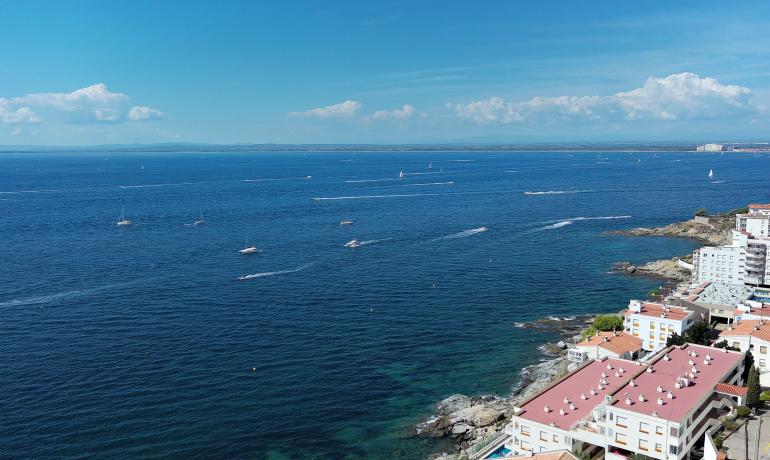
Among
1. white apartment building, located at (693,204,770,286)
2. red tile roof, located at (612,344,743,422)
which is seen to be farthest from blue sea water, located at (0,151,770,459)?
red tile roof, located at (612,344,743,422)

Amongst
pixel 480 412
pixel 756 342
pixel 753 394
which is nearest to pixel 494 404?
pixel 480 412

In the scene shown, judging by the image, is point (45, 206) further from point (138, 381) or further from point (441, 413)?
point (441, 413)

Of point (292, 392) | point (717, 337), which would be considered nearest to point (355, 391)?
point (292, 392)

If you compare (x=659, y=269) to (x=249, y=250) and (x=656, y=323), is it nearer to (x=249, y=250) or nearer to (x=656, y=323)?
(x=656, y=323)

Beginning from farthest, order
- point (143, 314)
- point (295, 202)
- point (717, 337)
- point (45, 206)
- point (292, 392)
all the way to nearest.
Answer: point (295, 202), point (45, 206), point (143, 314), point (717, 337), point (292, 392)

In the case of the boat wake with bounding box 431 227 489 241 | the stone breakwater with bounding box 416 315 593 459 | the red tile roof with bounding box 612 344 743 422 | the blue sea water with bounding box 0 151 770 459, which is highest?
the boat wake with bounding box 431 227 489 241

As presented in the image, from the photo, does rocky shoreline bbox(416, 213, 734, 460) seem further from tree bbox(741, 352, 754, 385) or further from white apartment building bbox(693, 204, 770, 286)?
white apartment building bbox(693, 204, 770, 286)
